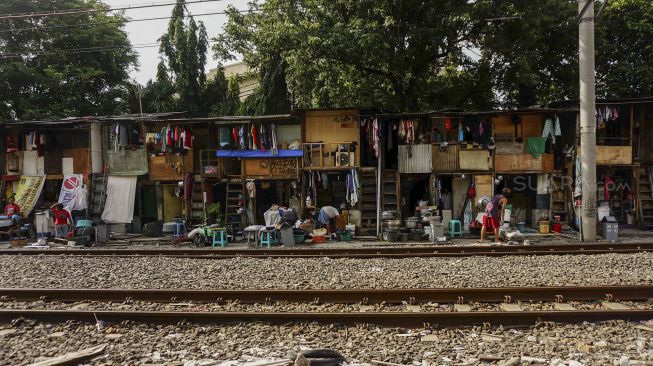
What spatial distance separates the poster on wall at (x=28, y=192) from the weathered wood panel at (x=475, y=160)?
19.9 m

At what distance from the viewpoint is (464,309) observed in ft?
22.4

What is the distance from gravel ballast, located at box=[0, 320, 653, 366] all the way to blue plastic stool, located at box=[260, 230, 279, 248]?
335 inches

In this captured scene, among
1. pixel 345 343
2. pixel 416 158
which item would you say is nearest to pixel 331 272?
pixel 345 343

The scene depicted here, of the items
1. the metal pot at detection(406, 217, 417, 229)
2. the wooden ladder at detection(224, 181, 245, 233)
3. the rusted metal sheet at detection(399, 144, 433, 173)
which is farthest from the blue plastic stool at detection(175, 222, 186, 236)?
the rusted metal sheet at detection(399, 144, 433, 173)

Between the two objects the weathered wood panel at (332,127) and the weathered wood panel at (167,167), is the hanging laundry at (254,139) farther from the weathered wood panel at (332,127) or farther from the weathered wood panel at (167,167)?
the weathered wood panel at (167,167)

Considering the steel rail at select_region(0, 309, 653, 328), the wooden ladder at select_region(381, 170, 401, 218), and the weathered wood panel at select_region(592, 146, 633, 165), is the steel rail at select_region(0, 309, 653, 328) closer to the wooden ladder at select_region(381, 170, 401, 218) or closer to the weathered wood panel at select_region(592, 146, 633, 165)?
the wooden ladder at select_region(381, 170, 401, 218)

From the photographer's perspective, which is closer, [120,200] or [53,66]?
[120,200]

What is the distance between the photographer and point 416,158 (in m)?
18.4

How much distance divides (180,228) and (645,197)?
2083cm

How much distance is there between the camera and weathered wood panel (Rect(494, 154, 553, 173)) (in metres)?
18.2

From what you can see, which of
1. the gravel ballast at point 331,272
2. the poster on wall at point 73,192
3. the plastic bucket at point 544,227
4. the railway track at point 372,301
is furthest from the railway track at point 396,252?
the poster on wall at point 73,192

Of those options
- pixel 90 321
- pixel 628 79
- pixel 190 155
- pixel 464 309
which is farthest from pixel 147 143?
pixel 628 79

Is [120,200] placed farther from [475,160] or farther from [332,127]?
[475,160]

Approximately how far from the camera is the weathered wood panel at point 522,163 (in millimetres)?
18188
